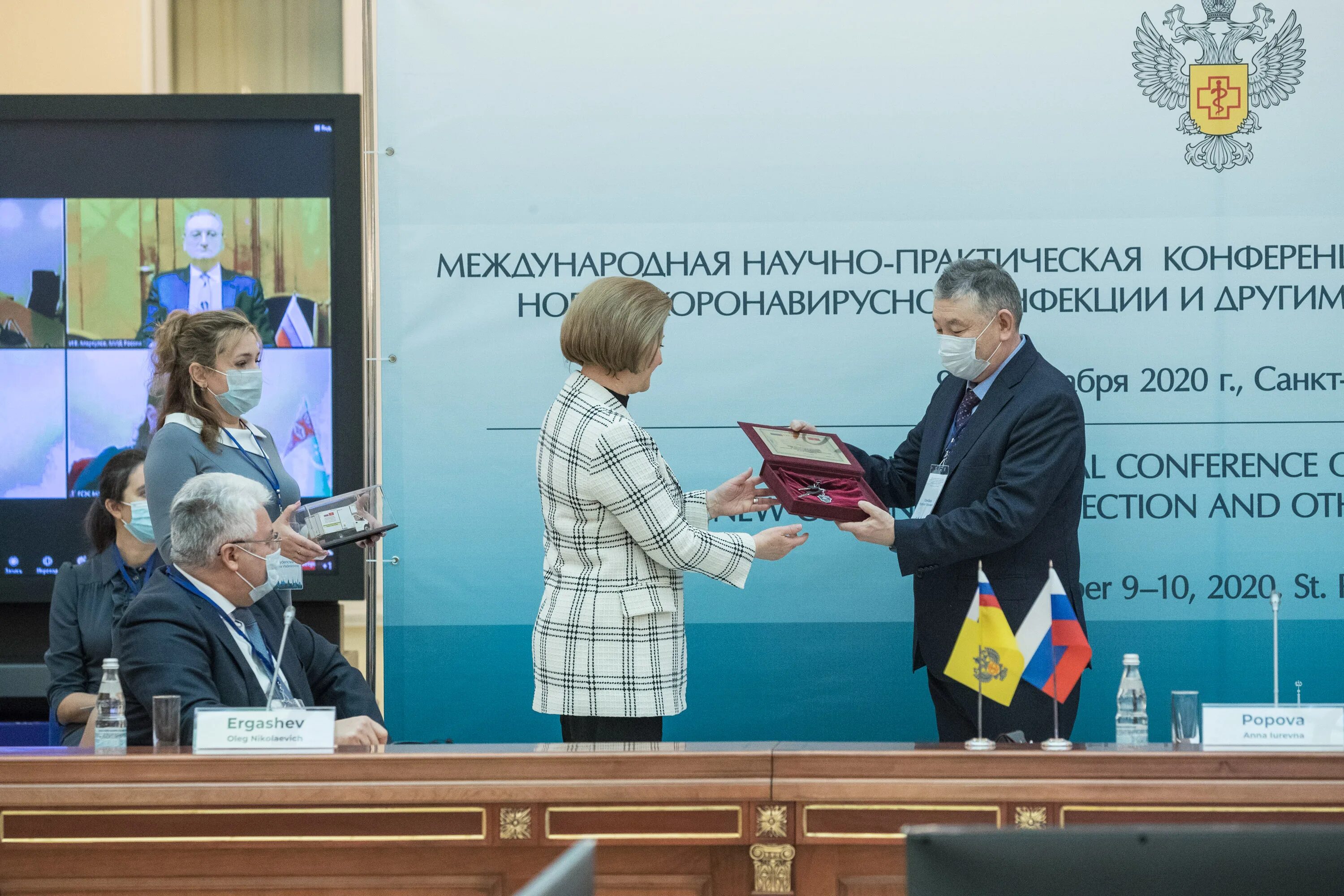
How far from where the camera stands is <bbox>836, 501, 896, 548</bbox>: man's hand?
325cm

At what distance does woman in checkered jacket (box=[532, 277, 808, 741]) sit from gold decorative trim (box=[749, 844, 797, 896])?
698 millimetres

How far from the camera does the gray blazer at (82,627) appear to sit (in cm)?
384

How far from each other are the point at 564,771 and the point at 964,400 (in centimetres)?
162

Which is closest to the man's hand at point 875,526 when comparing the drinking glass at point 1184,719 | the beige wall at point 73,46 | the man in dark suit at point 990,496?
the man in dark suit at point 990,496

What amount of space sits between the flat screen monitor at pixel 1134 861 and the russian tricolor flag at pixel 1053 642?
1.58 metres

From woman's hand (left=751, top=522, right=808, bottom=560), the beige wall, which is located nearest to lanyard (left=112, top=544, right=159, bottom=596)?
woman's hand (left=751, top=522, right=808, bottom=560)

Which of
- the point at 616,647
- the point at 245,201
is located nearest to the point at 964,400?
the point at 616,647

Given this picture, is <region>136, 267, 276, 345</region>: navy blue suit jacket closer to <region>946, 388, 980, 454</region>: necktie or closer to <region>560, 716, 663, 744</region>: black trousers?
<region>560, 716, 663, 744</region>: black trousers

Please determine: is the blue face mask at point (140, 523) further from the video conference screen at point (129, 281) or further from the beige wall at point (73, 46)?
the beige wall at point (73, 46)

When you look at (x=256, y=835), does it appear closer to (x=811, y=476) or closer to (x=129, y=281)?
(x=811, y=476)

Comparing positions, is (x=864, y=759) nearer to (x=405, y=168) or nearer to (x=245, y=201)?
(x=405, y=168)

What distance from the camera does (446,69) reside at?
13.0 feet

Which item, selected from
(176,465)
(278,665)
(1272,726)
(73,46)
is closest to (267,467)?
(176,465)

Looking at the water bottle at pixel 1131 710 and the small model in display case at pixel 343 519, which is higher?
the small model in display case at pixel 343 519
